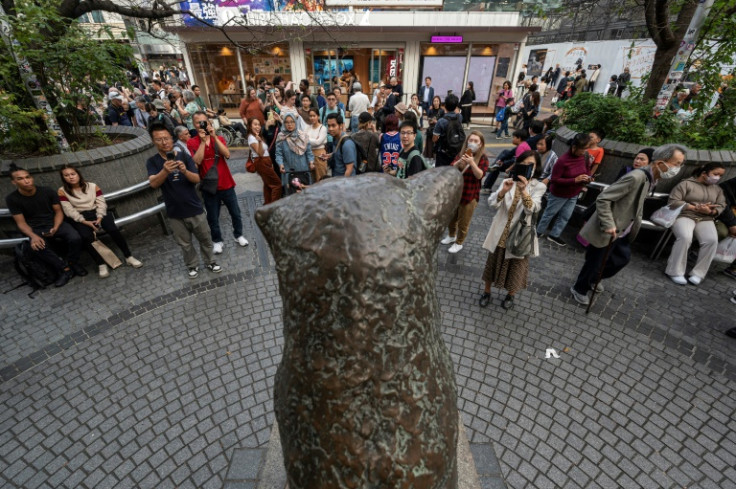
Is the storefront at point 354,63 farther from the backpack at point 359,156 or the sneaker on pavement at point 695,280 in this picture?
the sneaker on pavement at point 695,280

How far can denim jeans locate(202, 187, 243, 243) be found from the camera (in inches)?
228

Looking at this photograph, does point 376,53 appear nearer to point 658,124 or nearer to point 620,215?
point 658,124

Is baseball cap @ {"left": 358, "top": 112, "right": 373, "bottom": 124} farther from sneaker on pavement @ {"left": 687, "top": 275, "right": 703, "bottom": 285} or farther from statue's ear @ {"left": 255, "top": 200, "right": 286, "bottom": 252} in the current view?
sneaker on pavement @ {"left": 687, "top": 275, "right": 703, "bottom": 285}

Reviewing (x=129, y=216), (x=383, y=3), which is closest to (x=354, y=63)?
(x=383, y=3)

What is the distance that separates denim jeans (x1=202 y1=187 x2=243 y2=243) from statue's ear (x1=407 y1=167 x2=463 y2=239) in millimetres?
5166

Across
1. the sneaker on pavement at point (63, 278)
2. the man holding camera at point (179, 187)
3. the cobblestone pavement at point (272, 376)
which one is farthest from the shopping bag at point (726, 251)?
the sneaker on pavement at point (63, 278)

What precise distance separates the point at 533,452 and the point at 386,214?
311 centimetres

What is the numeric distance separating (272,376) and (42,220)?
432 centimetres

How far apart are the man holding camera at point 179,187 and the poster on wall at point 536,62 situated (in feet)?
93.9

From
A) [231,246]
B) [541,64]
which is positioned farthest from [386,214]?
[541,64]

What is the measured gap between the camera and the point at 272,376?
3910 mm

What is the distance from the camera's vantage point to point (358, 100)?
1070 centimetres

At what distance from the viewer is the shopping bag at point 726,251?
5.47 m

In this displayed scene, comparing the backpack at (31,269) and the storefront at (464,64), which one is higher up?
the storefront at (464,64)
